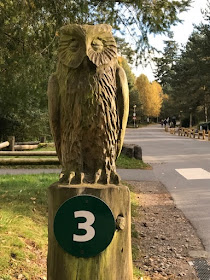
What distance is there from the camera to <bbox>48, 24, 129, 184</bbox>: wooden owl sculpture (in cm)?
215

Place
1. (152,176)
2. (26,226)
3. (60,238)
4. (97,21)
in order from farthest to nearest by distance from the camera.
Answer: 1. (152,176)
2. (97,21)
3. (26,226)
4. (60,238)

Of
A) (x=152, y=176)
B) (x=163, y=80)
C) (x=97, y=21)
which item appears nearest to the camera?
(x=97, y=21)

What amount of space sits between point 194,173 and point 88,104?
7.75m

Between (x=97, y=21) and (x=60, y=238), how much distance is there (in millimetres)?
6095

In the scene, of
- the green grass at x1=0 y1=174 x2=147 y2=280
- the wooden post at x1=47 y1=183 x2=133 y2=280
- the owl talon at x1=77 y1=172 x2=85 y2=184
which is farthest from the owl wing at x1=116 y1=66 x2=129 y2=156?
the green grass at x1=0 y1=174 x2=147 y2=280

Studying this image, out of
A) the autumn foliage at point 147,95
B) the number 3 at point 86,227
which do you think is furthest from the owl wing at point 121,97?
the autumn foliage at point 147,95

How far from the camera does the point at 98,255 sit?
1836mm

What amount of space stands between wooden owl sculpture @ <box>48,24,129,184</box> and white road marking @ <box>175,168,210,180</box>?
674 centimetres

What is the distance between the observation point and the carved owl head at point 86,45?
6.93 feet

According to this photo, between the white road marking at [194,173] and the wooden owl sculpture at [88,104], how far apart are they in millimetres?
6744

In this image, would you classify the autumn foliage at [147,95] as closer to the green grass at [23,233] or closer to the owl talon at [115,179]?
the green grass at [23,233]

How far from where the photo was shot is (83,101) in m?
2.25

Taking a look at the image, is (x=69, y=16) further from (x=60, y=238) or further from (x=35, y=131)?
(x=35, y=131)

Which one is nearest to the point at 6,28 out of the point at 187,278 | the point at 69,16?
the point at 69,16
